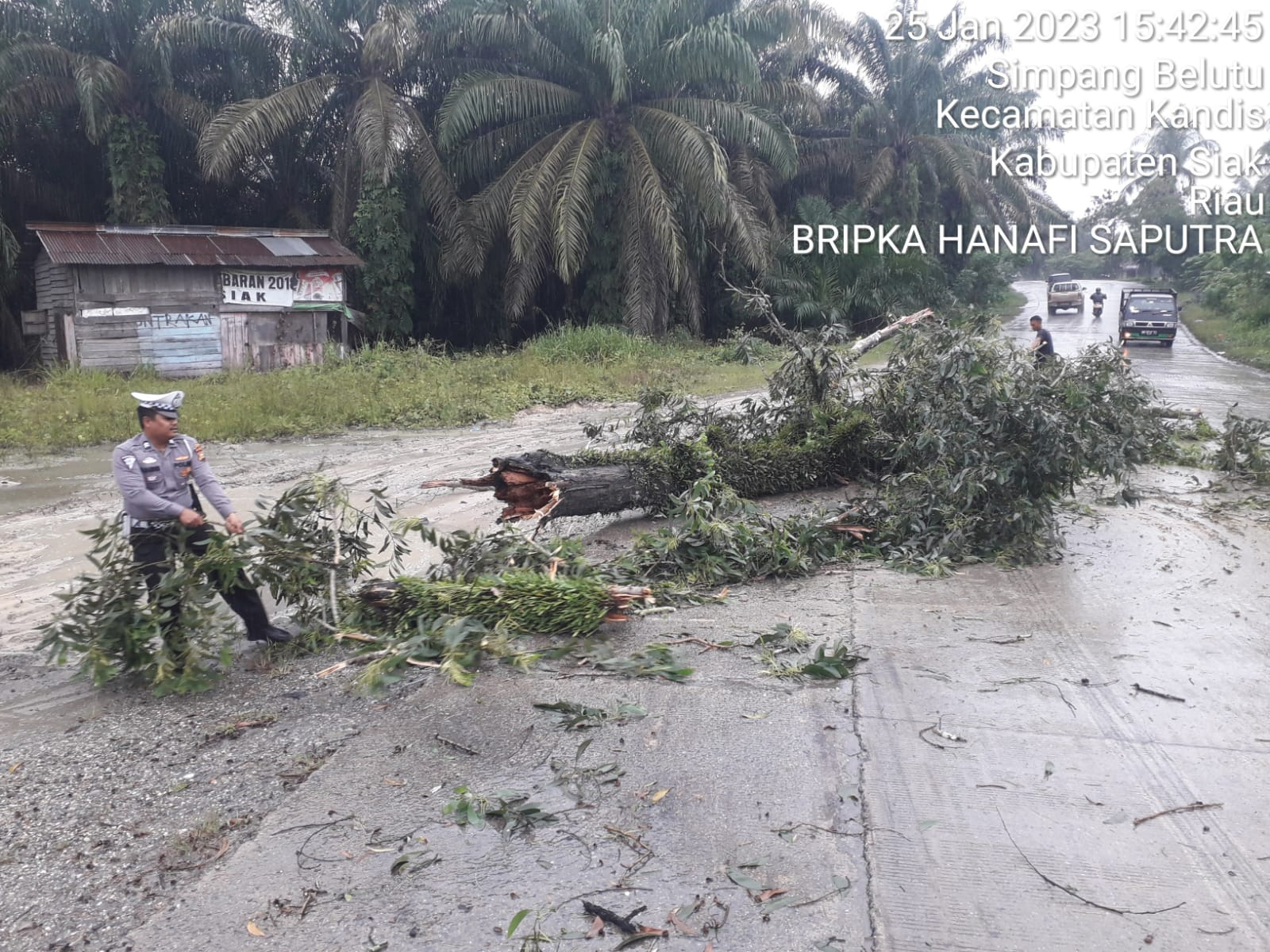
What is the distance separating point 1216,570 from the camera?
23.5 ft

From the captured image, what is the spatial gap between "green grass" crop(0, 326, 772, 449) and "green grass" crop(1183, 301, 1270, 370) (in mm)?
14593

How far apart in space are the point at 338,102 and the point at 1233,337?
92.8 ft

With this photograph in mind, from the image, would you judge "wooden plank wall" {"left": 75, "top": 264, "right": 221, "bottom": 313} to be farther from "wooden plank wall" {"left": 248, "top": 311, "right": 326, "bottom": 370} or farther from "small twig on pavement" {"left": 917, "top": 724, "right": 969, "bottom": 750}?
"small twig on pavement" {"left": 917, "top": 724, "right": 969, "bottom": 750}

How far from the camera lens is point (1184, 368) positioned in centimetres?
A: 2450

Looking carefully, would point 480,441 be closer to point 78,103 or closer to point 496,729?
point 496,729

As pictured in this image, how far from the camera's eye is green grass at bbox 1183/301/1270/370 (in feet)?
89.6

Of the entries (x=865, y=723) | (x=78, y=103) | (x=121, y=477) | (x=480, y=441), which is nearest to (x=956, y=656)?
(x=865, y=723)

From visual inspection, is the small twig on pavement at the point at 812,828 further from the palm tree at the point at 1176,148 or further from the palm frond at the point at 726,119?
the palm tree at the point at 1176,148

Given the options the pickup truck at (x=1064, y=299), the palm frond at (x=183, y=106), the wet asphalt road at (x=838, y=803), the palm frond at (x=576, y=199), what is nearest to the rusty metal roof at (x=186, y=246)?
the palm frond at (x=183, y=106)

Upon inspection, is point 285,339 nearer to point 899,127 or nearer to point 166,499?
point 166,499

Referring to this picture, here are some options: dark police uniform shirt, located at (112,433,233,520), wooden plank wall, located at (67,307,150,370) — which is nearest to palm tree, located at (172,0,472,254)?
wooden plank wall, located at (67,307,150,370)

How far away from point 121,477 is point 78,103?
20.6m

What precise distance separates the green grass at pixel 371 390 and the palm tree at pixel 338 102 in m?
4.72

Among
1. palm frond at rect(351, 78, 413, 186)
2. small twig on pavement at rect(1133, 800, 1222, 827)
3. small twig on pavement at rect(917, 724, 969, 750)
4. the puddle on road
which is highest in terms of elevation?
palm frond at rect(351, 78, 413, 186)
